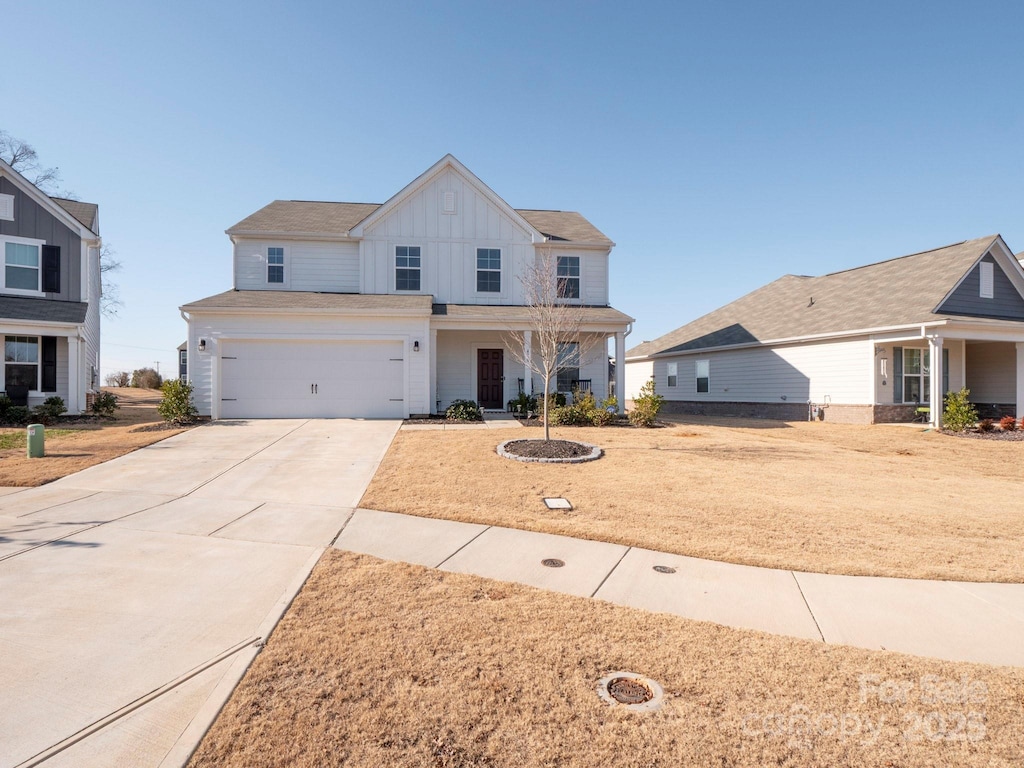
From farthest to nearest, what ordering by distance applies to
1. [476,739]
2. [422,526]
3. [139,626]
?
1. [422,526]
2. [139,626]
3. [476,739]

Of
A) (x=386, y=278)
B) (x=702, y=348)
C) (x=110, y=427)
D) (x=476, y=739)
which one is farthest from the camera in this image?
(x=702, y=348)

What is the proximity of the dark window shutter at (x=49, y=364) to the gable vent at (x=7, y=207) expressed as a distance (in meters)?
4.27

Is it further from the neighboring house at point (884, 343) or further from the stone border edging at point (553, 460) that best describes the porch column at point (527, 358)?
the neighboring house at point (884, 343)

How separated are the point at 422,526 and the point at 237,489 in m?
3.46

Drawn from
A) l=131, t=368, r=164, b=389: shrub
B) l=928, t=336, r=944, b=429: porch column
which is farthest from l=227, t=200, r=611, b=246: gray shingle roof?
l=131, t=368, r=164, b=389: shrub

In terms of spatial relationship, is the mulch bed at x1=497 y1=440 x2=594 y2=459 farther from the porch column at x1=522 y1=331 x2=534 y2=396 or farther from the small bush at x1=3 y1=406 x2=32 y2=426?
the small bush at x1=3 y1=406 x2=32 y2=426

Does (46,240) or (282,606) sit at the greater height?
(46,240)

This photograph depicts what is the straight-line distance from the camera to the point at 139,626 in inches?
147

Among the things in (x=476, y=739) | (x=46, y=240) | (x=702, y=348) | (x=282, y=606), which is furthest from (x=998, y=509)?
(x=46, y=240)

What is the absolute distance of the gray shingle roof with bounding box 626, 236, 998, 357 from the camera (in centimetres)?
1792

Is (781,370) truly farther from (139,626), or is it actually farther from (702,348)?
(139,626)

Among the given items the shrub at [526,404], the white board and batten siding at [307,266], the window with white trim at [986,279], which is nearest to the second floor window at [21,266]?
the white board and batten siding at [307,266]

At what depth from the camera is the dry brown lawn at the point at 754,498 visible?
5.44 m

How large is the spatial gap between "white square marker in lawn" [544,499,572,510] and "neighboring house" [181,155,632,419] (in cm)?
945
